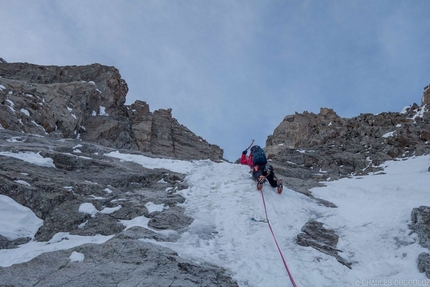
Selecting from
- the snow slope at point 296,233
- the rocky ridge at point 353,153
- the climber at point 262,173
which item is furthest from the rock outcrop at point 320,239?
the climber at point 262,173

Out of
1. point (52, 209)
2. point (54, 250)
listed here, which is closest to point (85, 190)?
point (52, 209)

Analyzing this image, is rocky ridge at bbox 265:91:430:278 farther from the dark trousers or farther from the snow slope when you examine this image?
the dark trousers

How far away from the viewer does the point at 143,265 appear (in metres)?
6.31

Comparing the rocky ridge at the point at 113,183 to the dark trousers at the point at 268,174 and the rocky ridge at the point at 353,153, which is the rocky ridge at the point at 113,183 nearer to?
the rocky ridge at the point at 353,153

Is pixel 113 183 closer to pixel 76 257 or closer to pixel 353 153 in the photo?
pixel 76 257

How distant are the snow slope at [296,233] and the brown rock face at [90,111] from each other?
2553cm

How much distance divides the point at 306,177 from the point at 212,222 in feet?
44.0

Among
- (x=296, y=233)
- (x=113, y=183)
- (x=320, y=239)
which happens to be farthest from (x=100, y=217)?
(x=320, y=239)

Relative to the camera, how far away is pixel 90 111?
1799 inches

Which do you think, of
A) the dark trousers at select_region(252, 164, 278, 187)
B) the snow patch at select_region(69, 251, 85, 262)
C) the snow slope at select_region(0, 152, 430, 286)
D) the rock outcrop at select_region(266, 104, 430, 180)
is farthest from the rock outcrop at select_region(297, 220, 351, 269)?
the rock outcrop at select_region(266, 104, 430, 180)

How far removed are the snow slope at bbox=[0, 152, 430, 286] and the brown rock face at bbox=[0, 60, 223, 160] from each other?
25.5m

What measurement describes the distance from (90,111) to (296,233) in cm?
4252

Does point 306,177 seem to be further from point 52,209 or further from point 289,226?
point 52,209

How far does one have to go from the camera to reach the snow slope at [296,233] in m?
6.75
